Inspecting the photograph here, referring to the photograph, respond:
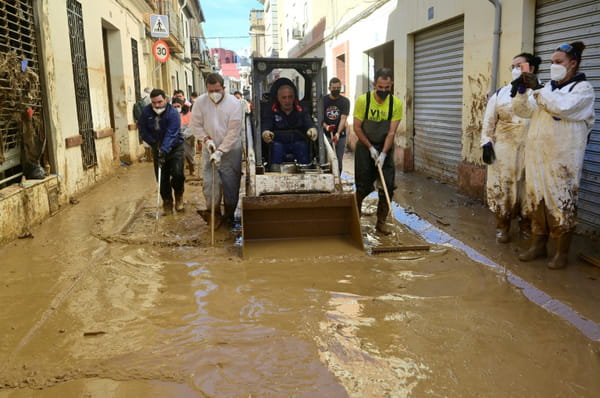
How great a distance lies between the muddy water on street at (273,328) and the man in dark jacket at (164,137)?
6.33ft

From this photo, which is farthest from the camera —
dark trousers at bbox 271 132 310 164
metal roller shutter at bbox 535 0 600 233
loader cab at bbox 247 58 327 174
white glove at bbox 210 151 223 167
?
dark trousers at bbox 271 132 310 164

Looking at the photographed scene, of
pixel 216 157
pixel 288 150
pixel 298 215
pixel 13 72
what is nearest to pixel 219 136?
pixel 216 157

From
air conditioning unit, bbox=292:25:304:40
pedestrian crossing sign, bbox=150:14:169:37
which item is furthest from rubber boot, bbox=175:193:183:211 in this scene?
air conditioning unit, bbox=292:25:304:40

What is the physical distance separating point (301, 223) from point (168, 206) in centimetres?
267

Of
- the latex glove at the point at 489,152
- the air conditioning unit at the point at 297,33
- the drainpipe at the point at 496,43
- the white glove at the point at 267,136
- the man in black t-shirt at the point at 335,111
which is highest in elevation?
the air conditioning unit at the point at 297,33

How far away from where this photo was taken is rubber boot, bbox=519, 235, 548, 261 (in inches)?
Result: 198

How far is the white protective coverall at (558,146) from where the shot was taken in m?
4.51

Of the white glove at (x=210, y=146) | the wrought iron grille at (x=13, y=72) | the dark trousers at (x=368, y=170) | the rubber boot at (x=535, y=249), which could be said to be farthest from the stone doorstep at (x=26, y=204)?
the rubber boot at (x=535, y=249)

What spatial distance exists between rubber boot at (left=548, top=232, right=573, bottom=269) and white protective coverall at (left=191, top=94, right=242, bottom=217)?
3608 mm

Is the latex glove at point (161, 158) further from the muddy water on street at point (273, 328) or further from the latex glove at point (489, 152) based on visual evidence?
the latex glove at point (489, 152)

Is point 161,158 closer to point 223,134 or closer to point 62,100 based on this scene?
point 223,134

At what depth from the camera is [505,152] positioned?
18.2 ft

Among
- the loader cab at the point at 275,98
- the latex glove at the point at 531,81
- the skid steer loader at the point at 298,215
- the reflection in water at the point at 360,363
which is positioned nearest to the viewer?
the reflection in water at the point at 360,363

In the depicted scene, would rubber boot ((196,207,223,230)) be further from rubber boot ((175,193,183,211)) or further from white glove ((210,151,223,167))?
rubber boot ((175,193,183,211))
